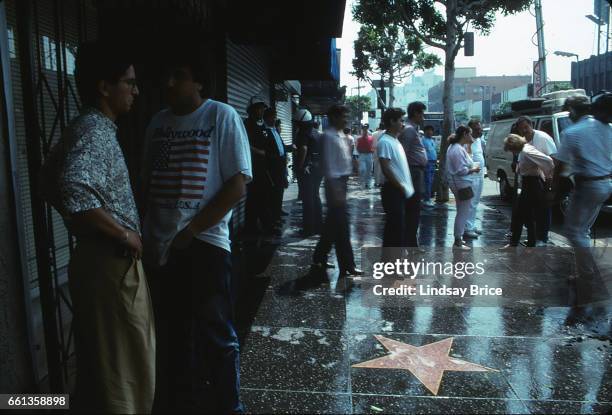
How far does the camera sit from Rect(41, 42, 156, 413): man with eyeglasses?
79.0 inches

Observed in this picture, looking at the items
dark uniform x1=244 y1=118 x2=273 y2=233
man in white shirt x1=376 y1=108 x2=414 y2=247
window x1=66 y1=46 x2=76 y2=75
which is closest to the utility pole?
dark uniform x1=244 y1=118 x2=273 y2=233

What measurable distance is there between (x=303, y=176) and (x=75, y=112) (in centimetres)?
461

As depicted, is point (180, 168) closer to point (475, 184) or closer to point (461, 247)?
point (461, 247)

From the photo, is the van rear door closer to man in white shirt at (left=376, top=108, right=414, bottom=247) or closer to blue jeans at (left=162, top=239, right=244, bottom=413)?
man in white shirt at (left=376, top=108, right=414, bottom=247)

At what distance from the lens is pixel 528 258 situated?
21.9ft

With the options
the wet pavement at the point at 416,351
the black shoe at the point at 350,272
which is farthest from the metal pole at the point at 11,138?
the black shoe at the point at 350,272

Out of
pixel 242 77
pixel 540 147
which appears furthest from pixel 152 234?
pixel 242 77

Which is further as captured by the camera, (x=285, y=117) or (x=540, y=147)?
(x=285, y=117)

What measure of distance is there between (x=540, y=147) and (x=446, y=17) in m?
8.05

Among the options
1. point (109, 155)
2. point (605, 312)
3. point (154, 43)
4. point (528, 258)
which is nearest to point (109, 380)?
point (109, 155)

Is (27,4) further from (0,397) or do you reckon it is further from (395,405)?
(395,405)

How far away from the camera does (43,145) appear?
275 cm

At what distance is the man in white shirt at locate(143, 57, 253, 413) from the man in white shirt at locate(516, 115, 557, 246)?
17.7ft

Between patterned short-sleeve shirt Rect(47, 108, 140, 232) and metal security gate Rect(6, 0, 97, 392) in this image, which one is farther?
metal security gate Rect(6, 0, 97, 392)
